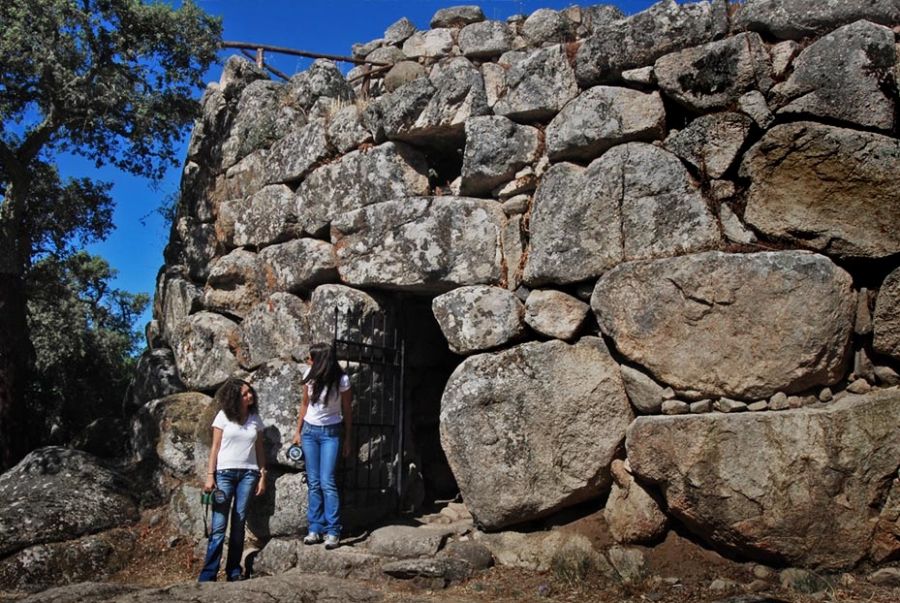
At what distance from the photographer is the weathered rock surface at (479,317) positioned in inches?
240

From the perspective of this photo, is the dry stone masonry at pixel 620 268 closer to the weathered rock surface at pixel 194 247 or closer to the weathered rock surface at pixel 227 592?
the weathered rock surface at pixel 194 247

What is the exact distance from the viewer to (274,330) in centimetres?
742

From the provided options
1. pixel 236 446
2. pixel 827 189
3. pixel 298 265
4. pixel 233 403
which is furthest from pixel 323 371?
pixel 827 189

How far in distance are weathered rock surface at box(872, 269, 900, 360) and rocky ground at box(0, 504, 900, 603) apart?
1.30 meters

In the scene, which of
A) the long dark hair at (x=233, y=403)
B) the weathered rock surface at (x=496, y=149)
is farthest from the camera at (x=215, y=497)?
the weathered rock surface at (x=496, y=149)

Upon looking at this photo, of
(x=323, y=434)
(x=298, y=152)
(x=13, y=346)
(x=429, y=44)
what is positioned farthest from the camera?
(x=13, y=346)

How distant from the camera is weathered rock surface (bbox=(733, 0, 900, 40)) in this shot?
17.4 ft

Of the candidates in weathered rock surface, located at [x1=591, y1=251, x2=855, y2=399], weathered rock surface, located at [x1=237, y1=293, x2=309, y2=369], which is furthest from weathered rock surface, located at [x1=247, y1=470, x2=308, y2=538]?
weathered rock surface, located at [x1=591, y1=251, x2=855, y2=399]

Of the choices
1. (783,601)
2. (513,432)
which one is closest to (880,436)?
(783,601)

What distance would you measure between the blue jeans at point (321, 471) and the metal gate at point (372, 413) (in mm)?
356

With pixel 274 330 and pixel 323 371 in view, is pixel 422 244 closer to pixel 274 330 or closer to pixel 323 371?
pixel 323 371

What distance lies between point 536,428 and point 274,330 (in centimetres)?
280

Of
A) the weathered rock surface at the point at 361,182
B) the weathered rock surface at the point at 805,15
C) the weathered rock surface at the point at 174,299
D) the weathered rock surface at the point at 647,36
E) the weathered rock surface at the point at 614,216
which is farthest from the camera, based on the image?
the weathered rock surface at the point at 174,299

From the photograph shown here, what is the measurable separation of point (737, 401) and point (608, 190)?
1.68 meters
